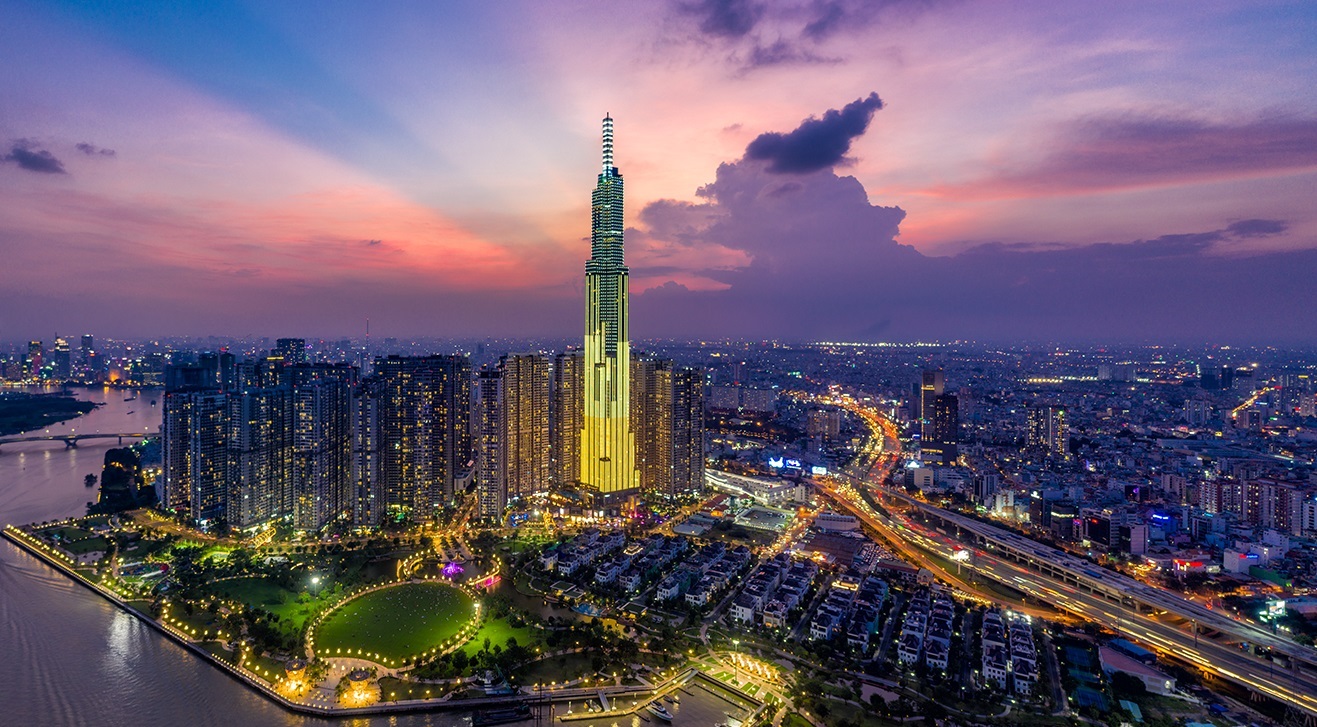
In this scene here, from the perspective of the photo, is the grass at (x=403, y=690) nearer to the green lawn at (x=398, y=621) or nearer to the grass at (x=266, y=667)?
the green lawn at (x=398, y=621)

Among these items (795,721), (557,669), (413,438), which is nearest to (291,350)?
(413,438)

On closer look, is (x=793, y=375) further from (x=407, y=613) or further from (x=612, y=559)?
(x=407, y=613)

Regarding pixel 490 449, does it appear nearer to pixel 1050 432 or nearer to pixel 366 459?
pixel 366 459

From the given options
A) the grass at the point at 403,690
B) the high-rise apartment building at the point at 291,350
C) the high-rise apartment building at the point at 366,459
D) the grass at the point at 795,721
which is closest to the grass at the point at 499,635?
the grass at the point at 403,690

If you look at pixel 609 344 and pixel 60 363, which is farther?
pixel 60 363

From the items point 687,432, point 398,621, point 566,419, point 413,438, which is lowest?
point 398,621

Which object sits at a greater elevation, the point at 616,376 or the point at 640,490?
the point at 616,376

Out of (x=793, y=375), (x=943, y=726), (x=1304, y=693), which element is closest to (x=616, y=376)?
(x=943, y=726)
